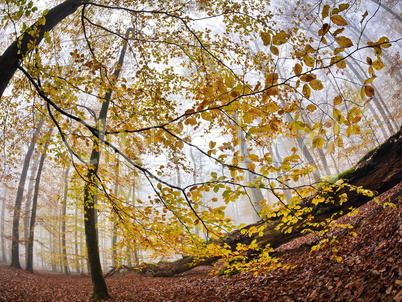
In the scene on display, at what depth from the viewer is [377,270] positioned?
7.95ft

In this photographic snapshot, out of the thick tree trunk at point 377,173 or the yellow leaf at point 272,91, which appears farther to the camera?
the thick tree trunk at point 377,173

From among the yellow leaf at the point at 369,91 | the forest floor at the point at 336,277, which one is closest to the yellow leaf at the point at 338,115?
the yellow leaf at the point at 369,91

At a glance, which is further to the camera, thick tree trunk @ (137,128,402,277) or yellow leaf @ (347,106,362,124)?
thick tree trunk @ (137,128,402,277)

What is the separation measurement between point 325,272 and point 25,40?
5.04m

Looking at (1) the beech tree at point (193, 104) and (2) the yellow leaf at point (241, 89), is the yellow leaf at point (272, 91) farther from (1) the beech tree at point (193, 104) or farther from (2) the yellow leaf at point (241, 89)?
(2) the yellow leaf at point (241, 89)

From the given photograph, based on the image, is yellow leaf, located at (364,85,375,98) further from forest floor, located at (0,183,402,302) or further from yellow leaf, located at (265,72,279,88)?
forest floor, located at (0,183,402,302)

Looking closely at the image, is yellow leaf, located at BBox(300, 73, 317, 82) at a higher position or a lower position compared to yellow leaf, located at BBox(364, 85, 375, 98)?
higher

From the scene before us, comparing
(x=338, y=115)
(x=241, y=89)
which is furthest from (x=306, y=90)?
(x=241, y=89)

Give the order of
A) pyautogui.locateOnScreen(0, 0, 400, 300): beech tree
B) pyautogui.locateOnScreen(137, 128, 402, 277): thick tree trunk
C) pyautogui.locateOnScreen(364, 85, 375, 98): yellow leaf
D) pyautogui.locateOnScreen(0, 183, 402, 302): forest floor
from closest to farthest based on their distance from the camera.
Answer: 1. pyautogui.locateOnScreen(364, 85, 375, 98): yellow leaf
2. pyautogui.locateOnScreen(0, 0, 400, 300): beech tree
3. pyautogui.locateOnScreen(0, 183, 402, 302): forest floor
4. pyautogui.locateOnScreen(137, 128, 402, 277): thick tree trunk

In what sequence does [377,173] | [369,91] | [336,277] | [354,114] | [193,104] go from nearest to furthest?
[369,91] → [354,114] → [336,277] → [193,104] → [377,173]

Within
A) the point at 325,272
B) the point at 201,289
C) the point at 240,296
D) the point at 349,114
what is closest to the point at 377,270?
the point at 325,272

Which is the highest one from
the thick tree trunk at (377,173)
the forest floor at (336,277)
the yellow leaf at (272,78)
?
the yellow leaf at (272,78)

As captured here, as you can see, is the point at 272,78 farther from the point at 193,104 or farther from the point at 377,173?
the point at 377,173

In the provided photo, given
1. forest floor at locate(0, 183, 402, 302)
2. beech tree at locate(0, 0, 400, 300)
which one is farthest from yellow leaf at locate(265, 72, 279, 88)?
forest floor at locate(0, 183, 402, 302)
